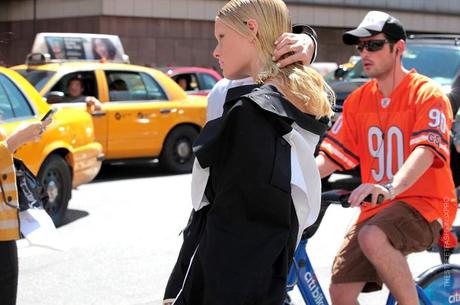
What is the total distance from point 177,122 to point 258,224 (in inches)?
398

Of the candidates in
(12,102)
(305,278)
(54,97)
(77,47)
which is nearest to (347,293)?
(305,278)

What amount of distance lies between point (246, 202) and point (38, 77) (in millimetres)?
9097

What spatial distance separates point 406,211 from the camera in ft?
11.6

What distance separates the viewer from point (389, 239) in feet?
11.3

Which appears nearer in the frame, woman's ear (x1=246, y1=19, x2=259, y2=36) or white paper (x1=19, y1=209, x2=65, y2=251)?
woman's ear (x1=246, y1=19, x2=259, y2=36)

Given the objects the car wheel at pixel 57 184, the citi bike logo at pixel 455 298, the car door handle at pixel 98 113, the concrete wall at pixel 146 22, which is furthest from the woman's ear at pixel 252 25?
the concrete wall at pixel 146 22

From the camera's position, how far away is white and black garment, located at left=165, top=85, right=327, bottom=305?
2.10m

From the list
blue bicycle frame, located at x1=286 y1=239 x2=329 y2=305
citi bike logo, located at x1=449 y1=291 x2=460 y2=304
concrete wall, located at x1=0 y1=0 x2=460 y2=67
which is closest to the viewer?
blue bicycle frame, located at x1=286 y1=239 x2=329 y2=305

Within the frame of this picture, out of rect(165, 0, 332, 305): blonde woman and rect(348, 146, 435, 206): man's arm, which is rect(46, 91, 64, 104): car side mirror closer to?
rect(348, 146, 435, 206): man's arm

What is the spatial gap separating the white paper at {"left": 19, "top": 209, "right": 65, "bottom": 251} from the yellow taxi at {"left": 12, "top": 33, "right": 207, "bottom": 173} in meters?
6.70

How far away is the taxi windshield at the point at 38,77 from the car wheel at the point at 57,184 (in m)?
2.69

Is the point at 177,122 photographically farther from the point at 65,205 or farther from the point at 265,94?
the point at 265,94

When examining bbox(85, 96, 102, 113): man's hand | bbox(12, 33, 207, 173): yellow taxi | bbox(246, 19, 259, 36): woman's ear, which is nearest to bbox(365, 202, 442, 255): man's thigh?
bbox(246, 19, 259, 36): woman's ear

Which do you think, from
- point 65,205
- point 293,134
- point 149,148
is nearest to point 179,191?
point 149,148
